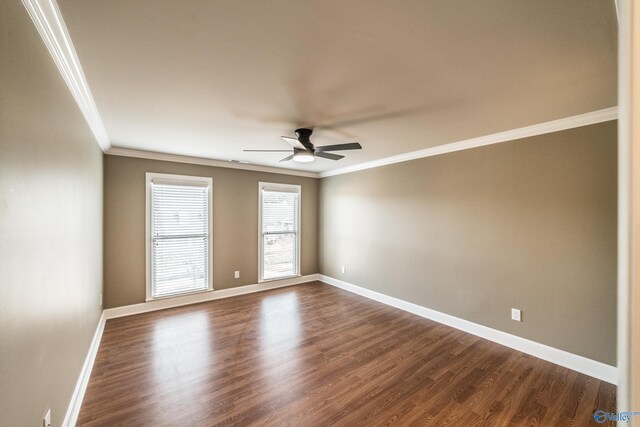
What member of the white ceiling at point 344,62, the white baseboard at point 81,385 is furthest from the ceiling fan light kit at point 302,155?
the white baseboard at point 81,385

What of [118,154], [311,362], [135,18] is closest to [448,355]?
[311,362]

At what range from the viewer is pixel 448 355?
277 centimetres

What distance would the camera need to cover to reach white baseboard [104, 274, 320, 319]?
374cm

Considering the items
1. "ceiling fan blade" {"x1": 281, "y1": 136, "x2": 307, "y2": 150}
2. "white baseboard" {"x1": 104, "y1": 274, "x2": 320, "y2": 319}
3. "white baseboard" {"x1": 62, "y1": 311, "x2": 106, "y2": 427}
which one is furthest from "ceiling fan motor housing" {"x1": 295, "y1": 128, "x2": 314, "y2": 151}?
"white baseboard" {"x1": 104, "y1": 274, "x2": 320, "y2": 319}

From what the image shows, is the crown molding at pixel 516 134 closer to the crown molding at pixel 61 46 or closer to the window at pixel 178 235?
the window at pixel 178 235

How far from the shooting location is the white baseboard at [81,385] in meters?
1.79

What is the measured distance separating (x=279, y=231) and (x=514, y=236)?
3.88 m

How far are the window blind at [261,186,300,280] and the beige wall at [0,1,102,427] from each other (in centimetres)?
318

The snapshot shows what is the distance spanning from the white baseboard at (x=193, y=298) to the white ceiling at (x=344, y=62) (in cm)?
266

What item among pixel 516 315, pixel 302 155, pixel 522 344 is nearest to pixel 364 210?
pixel 302 155

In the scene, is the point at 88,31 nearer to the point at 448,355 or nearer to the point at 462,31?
the point at 462,31

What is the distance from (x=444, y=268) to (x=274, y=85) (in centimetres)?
312

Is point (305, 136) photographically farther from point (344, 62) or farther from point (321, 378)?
point (321, 378)

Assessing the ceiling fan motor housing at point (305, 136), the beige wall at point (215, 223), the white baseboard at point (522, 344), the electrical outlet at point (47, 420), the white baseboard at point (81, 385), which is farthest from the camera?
the beige wall at point (215, 223)
